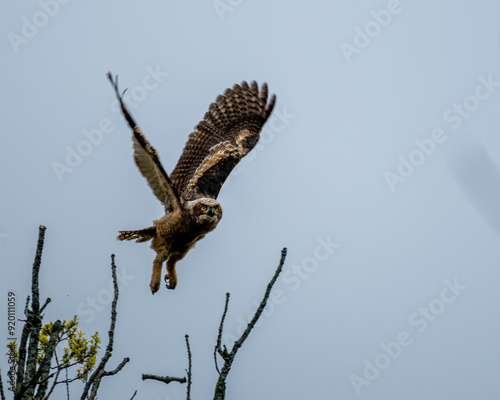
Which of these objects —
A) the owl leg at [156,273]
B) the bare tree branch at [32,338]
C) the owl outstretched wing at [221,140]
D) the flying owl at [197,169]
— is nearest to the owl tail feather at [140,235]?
the flying owl at [197,169]

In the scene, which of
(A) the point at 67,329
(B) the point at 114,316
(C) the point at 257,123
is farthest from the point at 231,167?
(B) the point at 114,316

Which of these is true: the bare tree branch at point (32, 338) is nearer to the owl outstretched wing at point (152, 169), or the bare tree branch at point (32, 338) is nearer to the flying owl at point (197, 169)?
the flying owl at point (197, 169)

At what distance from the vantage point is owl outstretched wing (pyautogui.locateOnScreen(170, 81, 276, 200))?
30.3ft

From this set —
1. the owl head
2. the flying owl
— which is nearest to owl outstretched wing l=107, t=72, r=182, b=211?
the flying owl

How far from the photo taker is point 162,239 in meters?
7.84

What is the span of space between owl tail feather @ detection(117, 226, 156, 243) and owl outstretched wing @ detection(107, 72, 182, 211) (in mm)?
400

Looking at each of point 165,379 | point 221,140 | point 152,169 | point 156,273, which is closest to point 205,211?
point 152,169

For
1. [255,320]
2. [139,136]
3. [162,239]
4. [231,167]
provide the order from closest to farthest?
[255,320] → [139,136] → [162,239] → [231,167]

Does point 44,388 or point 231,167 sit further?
point 231,167

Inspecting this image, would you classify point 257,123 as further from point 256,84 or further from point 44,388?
point 44,388

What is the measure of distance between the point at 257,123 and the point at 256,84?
0.76 meters

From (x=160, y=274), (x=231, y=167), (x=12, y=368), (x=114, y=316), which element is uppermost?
(x=231, y=167)

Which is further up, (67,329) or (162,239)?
(162,239)

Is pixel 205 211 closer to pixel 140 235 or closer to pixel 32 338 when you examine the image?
pixel 140 235
